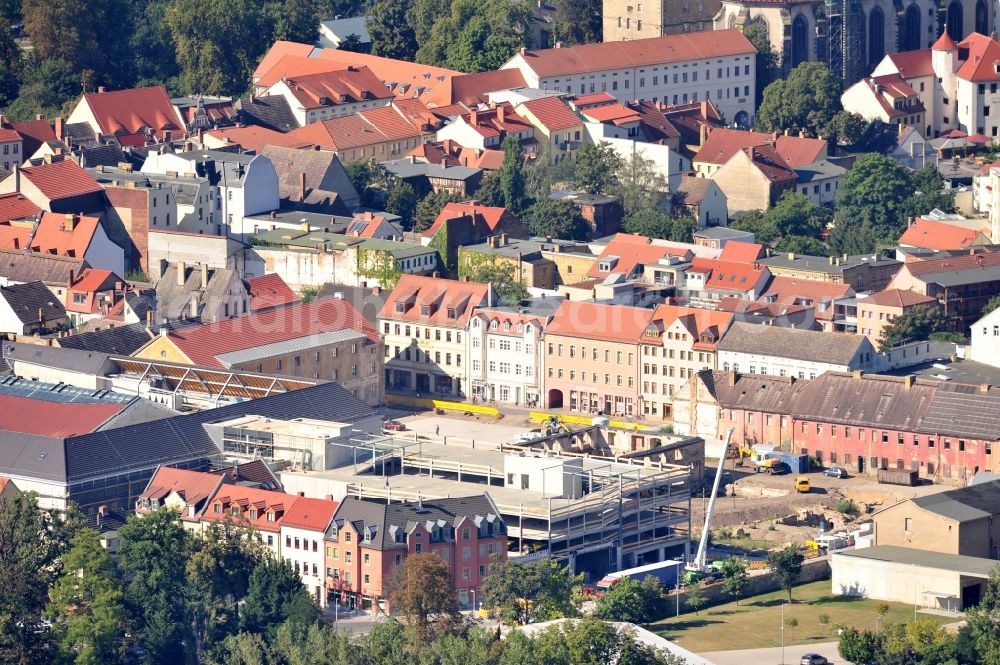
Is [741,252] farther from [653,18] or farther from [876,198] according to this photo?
[653,18]

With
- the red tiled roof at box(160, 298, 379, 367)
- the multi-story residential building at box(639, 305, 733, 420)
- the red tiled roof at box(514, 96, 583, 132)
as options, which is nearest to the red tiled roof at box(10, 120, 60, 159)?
the red tiled roof at box(514, 96, 583, 132)

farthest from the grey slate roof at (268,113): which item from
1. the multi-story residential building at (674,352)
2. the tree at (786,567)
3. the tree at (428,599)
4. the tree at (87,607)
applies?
the tree at (428,599)

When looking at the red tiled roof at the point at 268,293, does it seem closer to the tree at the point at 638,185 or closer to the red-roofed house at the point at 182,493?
the tree at the point at 638,185

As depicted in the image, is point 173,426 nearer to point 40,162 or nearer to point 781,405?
point 781,405

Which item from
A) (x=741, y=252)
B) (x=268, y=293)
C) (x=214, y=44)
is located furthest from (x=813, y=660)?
(x=214, y=44)

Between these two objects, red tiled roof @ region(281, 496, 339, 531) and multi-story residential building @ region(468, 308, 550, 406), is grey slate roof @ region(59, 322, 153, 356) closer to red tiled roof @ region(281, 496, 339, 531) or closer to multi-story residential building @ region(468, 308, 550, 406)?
multi-story residential building @ region(468, 308, 550, 406)

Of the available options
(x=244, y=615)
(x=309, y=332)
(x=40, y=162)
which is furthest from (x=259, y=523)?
(x=40, y=162)
